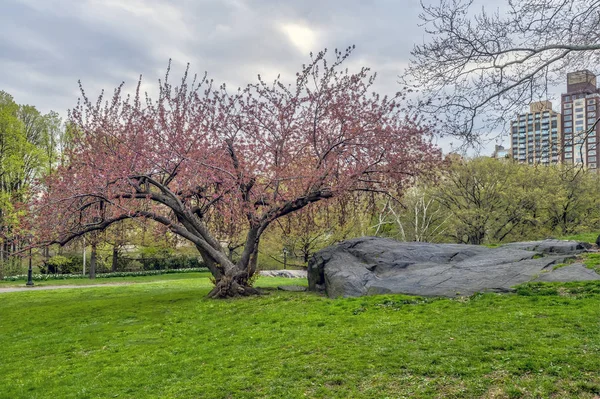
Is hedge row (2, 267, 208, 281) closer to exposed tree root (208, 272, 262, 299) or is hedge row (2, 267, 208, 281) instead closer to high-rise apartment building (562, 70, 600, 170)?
exposed tree root (208, 272, 262, 299)

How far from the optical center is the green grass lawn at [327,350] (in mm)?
5625

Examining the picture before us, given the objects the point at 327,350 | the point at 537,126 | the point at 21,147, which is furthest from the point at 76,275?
the point at 537,126

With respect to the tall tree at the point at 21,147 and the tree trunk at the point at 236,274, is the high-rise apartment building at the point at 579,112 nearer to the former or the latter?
the tree trunk at the point at 236,274

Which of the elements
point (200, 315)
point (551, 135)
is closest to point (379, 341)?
point (551, 135)

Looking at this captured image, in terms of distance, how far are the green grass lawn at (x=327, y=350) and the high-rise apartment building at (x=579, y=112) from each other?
9.75ft

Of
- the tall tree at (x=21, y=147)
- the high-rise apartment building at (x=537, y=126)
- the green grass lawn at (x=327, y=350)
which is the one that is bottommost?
the green grass lawn at (x=327, y=350)

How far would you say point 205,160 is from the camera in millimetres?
13977

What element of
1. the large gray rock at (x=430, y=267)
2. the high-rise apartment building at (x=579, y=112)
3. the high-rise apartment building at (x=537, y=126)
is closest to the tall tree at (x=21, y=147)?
the large gray rock at (x=430, y=267)

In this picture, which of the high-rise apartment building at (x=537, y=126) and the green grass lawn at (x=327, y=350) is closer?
the green grass lawn at (x=327, y=350)

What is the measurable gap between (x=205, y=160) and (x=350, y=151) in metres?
4.72

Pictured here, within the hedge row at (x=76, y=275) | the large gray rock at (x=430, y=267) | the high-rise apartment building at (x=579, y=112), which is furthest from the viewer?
the hedge row at (x=76, y=275)

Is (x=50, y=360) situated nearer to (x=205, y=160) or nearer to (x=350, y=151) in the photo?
(x=205, y=160)

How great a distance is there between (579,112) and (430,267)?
5.61 meters

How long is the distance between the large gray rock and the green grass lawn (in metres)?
0.72
